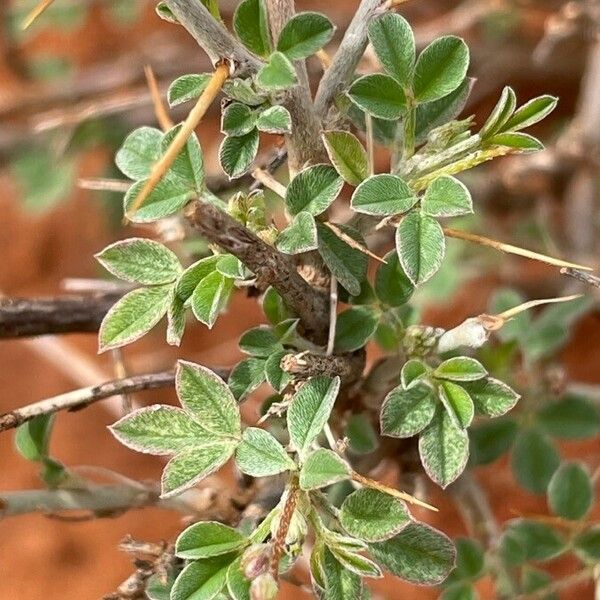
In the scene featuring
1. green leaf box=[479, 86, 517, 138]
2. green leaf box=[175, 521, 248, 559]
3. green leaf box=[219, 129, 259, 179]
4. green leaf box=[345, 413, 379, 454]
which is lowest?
green leaf box=[345, 413, 379, 454]

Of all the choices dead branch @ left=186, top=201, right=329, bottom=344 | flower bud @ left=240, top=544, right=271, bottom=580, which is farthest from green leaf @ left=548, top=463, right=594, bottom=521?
flower bud @ left=240, top=544, right=271, bottom=580

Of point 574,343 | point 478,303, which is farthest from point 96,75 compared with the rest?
point 574,343

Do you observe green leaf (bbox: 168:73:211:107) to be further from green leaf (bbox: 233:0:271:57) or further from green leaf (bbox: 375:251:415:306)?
green leaf (bbox: 375:251:415:306)

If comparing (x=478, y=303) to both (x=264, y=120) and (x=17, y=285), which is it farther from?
(x=264, y=120)

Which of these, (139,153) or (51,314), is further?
(51,314)

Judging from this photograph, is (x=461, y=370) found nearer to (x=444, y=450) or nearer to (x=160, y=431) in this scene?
(x=444, y=450)

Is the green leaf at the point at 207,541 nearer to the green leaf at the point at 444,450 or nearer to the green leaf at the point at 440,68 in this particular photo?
the green leaf at the point at 444,450

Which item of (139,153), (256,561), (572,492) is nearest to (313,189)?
(139,153)

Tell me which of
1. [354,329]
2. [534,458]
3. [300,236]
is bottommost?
[534,458]

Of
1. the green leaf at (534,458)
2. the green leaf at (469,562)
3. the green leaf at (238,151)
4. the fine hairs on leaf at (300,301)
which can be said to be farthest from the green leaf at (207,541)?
the green leaf at (534,458)
